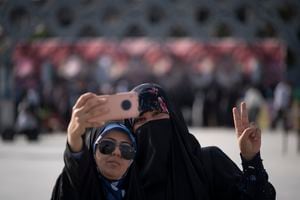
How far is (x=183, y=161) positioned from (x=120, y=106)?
2.14 ft

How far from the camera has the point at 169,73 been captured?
941 inches

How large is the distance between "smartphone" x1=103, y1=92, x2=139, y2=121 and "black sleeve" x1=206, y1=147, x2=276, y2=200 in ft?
2.20

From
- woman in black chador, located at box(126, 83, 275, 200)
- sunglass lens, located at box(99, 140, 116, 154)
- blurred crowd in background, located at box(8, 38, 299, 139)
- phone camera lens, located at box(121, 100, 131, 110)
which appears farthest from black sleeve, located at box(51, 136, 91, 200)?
blurred crowd in background, located at box(8, 38, 299, 139)

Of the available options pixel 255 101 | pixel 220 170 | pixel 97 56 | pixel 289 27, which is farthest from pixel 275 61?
pixel 220 170

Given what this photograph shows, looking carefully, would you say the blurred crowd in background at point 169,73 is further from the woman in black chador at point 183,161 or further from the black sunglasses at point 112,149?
the black sunglasses at point 112,149

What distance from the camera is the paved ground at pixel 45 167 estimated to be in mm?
8320

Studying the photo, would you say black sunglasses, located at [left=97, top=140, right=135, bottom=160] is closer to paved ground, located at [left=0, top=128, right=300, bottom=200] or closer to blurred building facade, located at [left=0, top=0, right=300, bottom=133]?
paved ground, located at [left=0, top=128, right=300, bottom=200]

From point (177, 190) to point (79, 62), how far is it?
21.1 meters

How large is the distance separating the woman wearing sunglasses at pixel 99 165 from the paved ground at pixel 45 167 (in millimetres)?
5090

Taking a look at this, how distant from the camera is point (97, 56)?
80.6 ft

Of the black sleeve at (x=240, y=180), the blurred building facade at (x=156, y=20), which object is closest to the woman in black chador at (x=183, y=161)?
the black sleeve at (x=240, y=180)

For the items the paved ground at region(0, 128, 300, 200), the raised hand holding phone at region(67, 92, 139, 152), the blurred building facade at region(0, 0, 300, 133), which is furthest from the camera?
the blurred building facade at region(0, 0, 300, 133)

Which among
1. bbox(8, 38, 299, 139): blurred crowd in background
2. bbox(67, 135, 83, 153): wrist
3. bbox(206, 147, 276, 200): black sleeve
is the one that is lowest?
bbox(206, 147, 276, 200): black sleeve

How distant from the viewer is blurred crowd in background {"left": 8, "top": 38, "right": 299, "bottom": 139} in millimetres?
22172
